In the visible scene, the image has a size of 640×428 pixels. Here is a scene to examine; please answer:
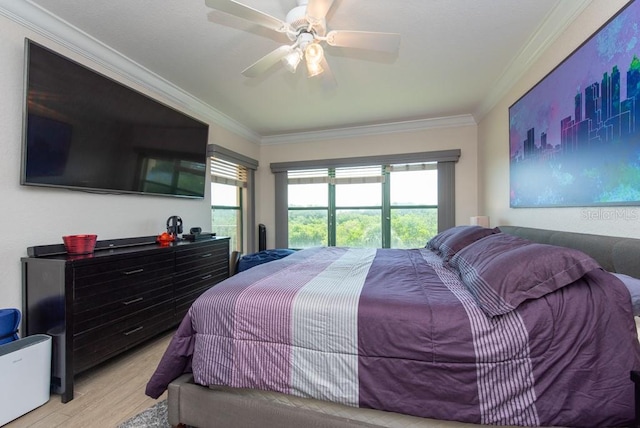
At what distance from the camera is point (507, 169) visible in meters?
2.81

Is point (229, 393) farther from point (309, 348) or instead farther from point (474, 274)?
point (474, 274)

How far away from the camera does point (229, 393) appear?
1.28 meters

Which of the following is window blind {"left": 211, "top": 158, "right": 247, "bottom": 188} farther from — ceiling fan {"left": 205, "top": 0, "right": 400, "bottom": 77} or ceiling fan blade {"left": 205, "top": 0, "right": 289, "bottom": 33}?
ceiling fan blade {"left": 205, "top": 0, "right": 289, "bottom": 33}

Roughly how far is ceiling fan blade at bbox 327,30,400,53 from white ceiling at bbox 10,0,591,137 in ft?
0.77

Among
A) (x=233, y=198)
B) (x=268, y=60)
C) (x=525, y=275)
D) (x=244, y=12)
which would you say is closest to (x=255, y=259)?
(x=233, y=198)

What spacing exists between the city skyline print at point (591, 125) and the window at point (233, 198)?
344cm

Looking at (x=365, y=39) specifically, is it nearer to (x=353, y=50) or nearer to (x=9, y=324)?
(x=353, y=50)

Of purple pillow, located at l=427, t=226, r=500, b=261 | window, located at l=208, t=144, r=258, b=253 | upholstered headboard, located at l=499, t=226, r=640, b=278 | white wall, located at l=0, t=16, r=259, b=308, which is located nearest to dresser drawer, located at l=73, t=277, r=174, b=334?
white wall, located at l=0, t=16, r=259, b=308

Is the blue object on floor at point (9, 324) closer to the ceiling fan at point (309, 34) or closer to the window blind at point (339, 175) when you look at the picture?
the ceiling fan at point (309, 34)

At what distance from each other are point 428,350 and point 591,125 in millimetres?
1634

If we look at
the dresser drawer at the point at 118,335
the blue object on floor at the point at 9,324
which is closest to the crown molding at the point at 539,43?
the dresser drawer at the point at 118,335

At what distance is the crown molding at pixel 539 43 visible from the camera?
1.77 metres

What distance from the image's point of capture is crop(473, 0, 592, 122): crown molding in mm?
1774

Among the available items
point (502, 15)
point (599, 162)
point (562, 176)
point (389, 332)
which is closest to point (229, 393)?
point (389, 332)
